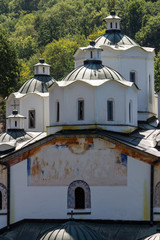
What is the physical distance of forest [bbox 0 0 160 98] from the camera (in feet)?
315

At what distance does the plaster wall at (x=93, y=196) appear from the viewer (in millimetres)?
42625

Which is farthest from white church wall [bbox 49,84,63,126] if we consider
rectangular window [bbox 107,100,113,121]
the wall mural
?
rectangular window [bbox 107,100,113,121]

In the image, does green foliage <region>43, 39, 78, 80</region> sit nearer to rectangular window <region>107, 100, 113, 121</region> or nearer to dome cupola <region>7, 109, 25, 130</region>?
dome cupola <region>7, 109, 25, 130</region>

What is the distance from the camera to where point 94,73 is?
45.2 meters

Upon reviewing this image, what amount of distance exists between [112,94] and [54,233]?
8.84 m

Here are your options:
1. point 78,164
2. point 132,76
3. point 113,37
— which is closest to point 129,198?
point 78,164

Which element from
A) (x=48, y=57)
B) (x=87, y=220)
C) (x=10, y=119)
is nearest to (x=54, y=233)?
(x=87, y=220)

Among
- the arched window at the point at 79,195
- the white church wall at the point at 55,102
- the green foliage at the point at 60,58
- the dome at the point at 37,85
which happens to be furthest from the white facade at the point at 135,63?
the green foliage at the point at 60,58

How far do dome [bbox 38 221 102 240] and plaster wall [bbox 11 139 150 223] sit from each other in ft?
10.2

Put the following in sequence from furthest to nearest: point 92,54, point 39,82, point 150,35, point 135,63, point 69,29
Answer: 1. point 69,29
2. point 150,35
3. point 39,82
4. point 135,63
5. point 92,54

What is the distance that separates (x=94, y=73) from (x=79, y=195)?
21.7 feet

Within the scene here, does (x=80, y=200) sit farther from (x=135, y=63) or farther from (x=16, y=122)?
(x=135, y=63)

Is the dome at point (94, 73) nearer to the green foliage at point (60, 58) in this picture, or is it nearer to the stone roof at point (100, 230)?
the stone roof at point (100, 230)

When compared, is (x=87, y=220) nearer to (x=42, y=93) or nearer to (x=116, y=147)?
(x=116, y=147)
